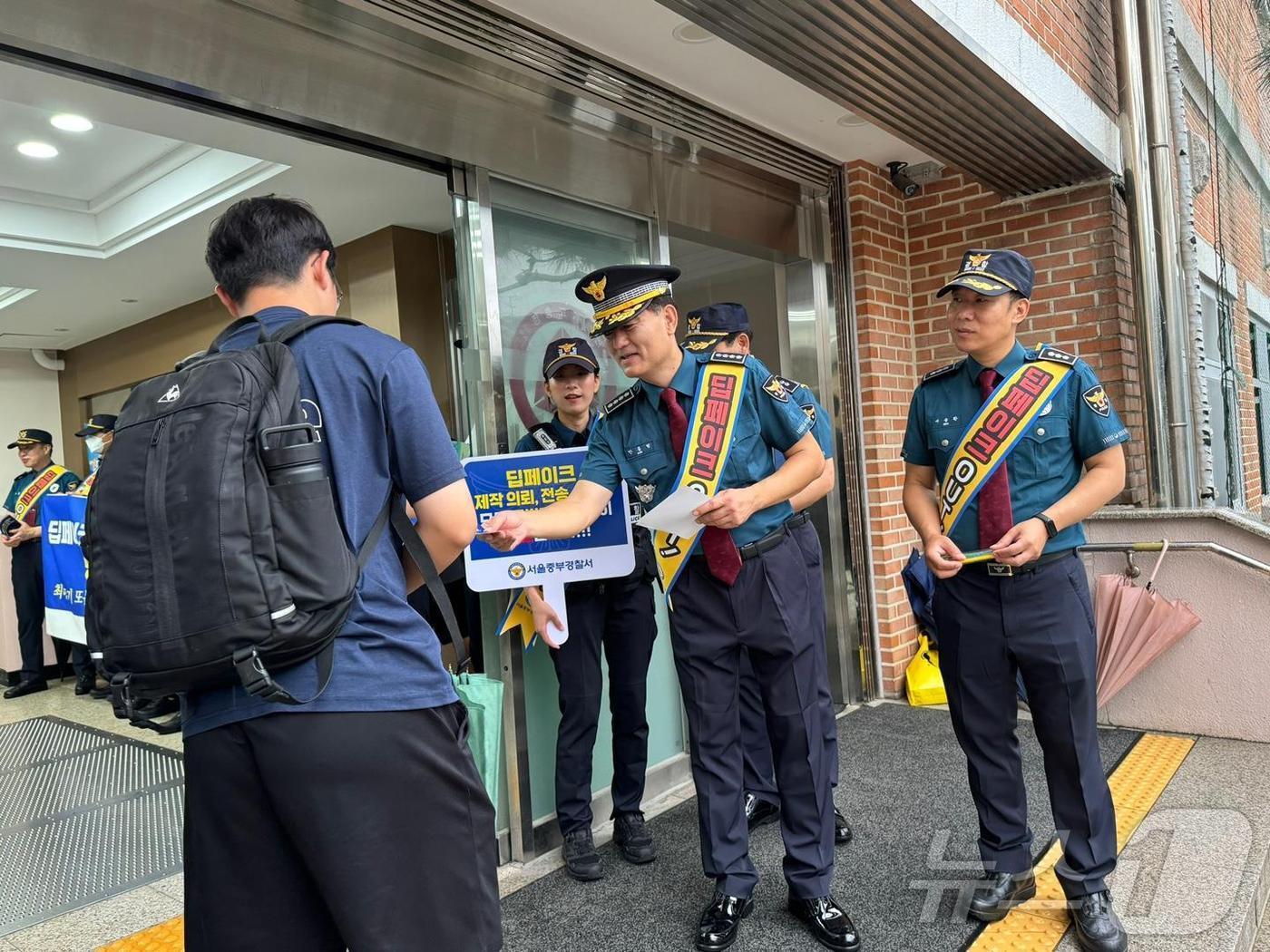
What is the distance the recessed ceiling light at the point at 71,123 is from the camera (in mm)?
4617

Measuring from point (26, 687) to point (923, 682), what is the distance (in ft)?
21.7

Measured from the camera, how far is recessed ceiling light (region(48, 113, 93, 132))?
462 cm

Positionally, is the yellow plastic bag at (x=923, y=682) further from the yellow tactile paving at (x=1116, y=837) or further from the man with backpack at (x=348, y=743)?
the man with backpack at (x=348, y=743)

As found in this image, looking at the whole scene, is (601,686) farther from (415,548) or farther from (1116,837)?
(415,548)

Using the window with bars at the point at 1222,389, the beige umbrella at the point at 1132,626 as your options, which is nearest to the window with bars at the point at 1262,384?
the window with bars at the point at 1222,389

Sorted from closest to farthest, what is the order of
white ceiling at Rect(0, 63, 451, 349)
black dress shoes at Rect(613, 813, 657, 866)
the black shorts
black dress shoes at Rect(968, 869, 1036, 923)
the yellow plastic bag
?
the black shorts
black dress shoes at Rect(968, 869, 1036, 923)
black dress shoes at Rect(613, 813, 657, 866)
white ceiling at Rect(0, 63, 451, 349)
the yellow plastic bag

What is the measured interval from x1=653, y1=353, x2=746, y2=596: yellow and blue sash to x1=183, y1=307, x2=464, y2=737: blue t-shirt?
1194 millimetres

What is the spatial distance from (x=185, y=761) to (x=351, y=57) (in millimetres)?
2274

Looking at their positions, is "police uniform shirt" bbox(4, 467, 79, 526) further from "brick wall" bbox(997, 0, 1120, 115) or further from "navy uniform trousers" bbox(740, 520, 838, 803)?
"brick wall" bbox(997, 0, 1120, 115)

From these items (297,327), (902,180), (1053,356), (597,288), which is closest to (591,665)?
(597,288)

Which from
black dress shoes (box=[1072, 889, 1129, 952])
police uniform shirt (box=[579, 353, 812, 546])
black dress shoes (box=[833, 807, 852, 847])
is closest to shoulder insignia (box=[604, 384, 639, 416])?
police uniform shirt (box=[579, 353, 812, 546])

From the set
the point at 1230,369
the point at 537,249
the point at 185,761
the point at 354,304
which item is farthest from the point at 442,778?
the point at 1230,369

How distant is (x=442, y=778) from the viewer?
4.56ft

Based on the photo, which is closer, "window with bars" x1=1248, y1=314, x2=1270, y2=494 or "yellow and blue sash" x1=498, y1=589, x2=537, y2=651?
"yellow and blue sash" x1=498, y1=589, x2=537, y2=651
